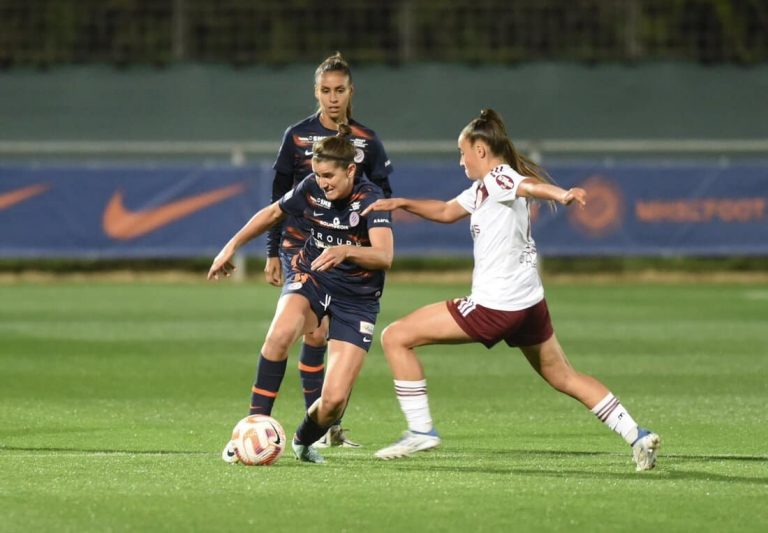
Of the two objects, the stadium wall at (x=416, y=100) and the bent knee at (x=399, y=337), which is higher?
the bent knee at (x=399, y=337)

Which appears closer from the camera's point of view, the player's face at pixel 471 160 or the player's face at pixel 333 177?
the player's face at pixel 471 160

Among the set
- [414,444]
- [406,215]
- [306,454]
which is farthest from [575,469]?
[406,215]

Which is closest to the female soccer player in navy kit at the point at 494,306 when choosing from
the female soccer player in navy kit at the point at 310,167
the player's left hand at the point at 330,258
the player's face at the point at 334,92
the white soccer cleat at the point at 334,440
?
the player's left hand at the point at 330,258

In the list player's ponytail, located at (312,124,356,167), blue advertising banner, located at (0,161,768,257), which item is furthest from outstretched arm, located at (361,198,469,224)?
blue advertising banner, located at (0,161,768,257)

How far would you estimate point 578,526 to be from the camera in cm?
613

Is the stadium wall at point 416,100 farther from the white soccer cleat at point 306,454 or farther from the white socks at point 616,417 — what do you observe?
the white socks at point 616,417

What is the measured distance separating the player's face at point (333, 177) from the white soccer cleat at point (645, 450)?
2.09m

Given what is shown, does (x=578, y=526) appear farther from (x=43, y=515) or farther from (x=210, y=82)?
(x=210, y=82)

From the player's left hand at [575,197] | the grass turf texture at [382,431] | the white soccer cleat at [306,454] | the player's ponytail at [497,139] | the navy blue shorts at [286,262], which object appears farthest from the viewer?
the navy blue shorts at [286,262]

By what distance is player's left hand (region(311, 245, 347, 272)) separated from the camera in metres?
7.77

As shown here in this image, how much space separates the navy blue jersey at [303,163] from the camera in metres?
8.97

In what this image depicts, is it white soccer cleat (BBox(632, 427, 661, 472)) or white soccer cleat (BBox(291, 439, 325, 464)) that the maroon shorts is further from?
white soccer cleat (BBox(291, 439, 325, 464))

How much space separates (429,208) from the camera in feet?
26.1

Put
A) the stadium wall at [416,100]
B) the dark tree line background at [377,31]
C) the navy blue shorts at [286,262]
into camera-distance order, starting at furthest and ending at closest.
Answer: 1. the stadium wall at [416,100]
2. the dark tree line background at [377,31]
3. the navy blue shorts at [286,262]
